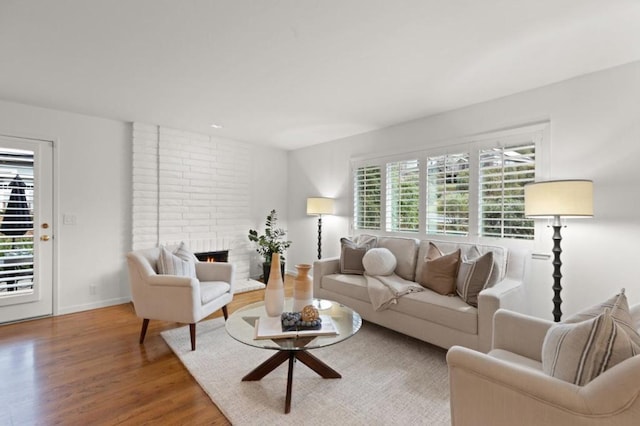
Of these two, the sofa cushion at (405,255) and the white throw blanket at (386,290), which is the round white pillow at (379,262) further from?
the white throw blanket at (386,290)

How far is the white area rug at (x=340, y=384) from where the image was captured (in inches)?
71.3

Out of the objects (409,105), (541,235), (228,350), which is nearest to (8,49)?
(228,350)

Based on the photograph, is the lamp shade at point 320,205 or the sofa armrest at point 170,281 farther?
the lamp shade at point 320,205

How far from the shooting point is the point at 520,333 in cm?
168

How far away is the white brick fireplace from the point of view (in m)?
4.13

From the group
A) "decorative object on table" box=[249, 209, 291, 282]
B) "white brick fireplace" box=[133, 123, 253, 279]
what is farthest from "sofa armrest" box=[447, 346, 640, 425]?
"white brick fireplace" box=[133, 123, 253, 279]

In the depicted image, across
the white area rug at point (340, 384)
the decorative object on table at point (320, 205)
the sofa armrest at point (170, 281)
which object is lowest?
the white area rug at point (340, 384)

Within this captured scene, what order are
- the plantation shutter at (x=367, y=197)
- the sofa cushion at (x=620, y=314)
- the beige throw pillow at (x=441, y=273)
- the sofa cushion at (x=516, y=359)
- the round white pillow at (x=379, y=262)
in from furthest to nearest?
the plantation shutter at (x=367, y=197) < the round white pillow at (x=379, y=262) < the beige throw pillow at (x=441, y=273) < the sofa cushion at (x=516, y=359) < the sofa cushion at (x=620, y=314)

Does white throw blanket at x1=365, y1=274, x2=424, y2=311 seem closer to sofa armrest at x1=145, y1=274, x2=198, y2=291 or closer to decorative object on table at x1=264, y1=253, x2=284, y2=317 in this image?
decorative object on table at x1=264, y1=253, x2=284, y2=317

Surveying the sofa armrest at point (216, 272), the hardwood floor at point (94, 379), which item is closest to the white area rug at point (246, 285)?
the sofa armrest at point (216, 272)

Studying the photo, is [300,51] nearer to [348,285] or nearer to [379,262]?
[379,262]

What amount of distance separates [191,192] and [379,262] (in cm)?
A: 299

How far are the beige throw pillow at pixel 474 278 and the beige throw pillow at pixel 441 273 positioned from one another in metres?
0.07

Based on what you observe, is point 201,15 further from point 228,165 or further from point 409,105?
point 228,165
